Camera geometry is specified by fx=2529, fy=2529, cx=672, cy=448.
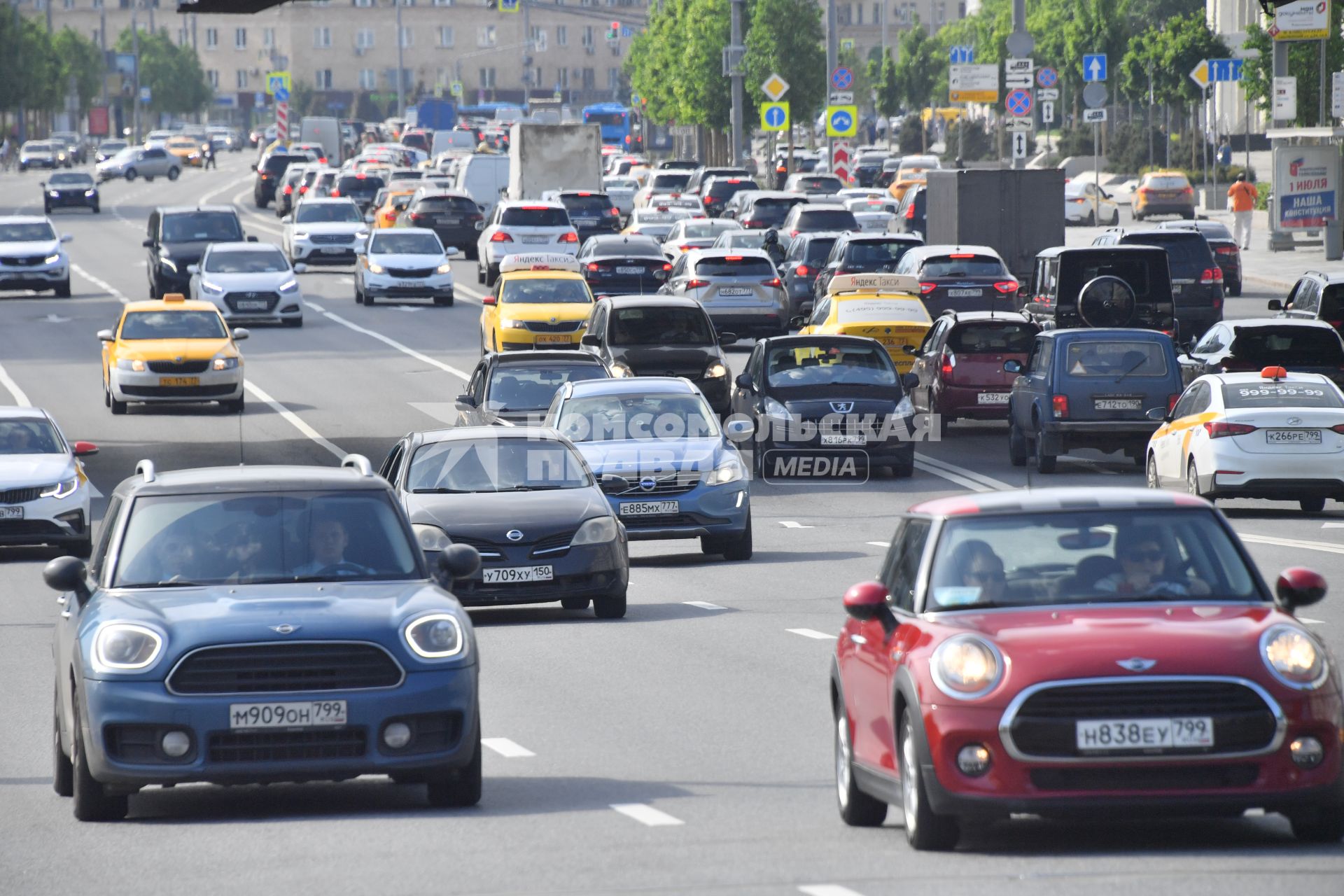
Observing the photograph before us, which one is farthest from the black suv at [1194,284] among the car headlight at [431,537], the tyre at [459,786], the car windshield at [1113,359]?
the tyre at [459,786]

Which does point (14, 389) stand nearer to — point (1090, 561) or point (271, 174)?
point (1090, 561)

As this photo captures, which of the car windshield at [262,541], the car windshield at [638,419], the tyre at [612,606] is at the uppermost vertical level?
the car windshield at [262,541]

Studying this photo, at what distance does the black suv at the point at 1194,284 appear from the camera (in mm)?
37625

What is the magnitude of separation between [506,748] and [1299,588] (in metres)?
4.34

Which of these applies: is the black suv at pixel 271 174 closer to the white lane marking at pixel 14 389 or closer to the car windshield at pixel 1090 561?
the white lane marking at pixel 14 389

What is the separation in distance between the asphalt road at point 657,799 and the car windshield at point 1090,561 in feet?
2.85

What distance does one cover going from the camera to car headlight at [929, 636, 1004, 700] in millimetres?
8203

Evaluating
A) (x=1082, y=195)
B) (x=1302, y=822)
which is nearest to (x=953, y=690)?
(x=1302, y=822)

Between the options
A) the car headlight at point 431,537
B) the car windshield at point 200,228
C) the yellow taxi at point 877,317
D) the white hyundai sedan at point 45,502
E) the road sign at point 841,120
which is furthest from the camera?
the road sign at point 841,120

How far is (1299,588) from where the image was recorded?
8617 millimetres

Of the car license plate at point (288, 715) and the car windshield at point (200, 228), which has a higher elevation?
the car windshield at point (200, 228)

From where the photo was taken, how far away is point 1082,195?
75188 millimetres

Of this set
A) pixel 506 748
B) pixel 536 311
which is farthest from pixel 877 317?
pixel 506 748

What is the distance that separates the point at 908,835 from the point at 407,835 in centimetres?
188
